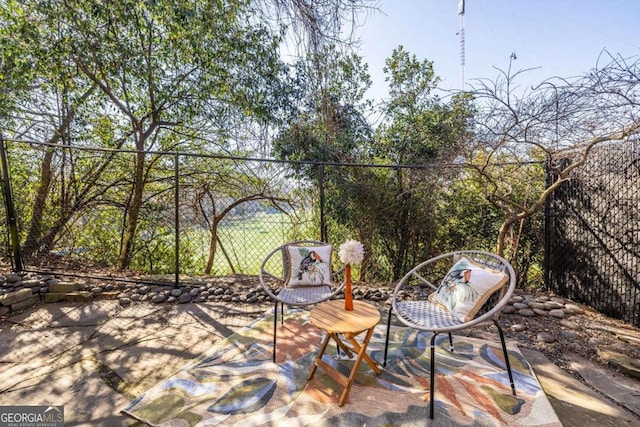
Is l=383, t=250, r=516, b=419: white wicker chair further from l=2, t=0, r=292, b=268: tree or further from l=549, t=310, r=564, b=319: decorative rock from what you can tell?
l=2, t=0, r=292, b=268: tree

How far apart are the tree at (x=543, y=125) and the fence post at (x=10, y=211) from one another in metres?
5.08

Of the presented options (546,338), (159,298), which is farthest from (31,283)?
(546,338)

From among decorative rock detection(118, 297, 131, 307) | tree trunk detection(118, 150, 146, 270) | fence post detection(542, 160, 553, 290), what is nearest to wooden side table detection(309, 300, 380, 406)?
decorative rock detection(118, 297, 131, 307)

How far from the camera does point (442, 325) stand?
1.74m

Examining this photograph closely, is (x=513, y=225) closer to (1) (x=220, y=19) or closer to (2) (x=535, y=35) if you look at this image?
(2) (x=535, y=35)

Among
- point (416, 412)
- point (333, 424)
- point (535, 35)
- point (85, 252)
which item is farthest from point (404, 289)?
point (85, 252)

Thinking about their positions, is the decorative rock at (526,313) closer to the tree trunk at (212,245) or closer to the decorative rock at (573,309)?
the decorative rock at (573,309)

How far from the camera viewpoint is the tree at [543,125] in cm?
236

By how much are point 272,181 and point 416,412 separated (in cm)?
324

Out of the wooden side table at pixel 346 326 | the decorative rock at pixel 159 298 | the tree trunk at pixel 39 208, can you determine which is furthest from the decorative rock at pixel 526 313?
the tree trunk at pixel 39 208

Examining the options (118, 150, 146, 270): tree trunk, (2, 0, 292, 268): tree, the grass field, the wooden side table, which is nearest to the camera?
the wooden side table

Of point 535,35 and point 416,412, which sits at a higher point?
point 535,35

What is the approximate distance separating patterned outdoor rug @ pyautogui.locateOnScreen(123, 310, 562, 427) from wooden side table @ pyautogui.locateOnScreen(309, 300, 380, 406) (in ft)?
0.30

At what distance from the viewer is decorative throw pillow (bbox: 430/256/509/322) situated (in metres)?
1.82
